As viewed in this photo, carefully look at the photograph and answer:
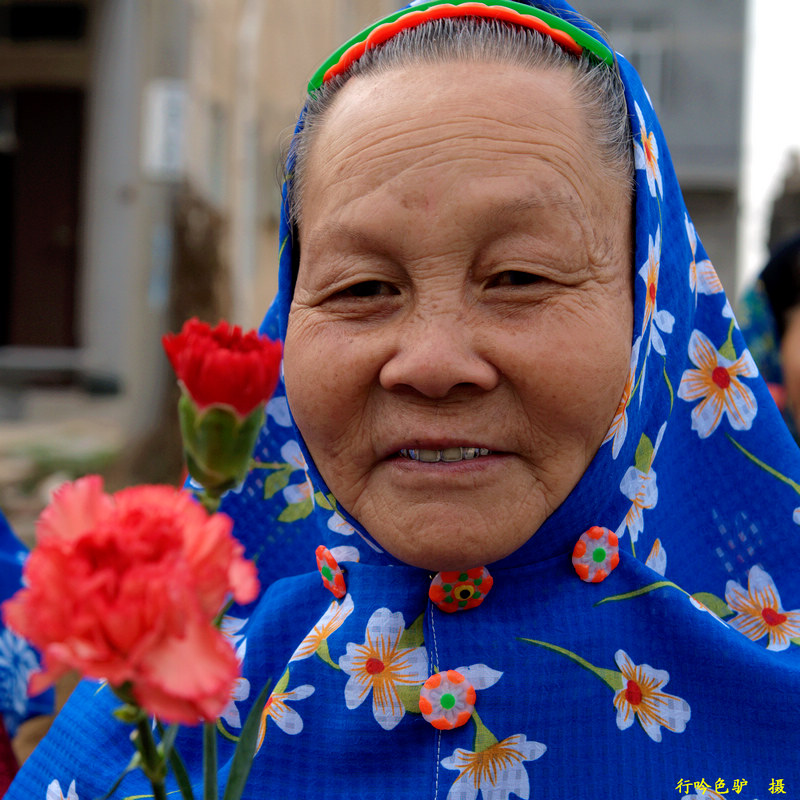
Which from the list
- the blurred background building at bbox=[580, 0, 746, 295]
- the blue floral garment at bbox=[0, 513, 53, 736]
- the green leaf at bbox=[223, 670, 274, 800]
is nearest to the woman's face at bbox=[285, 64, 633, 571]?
the green leaf at bbox=[223, 670, 274, 800]

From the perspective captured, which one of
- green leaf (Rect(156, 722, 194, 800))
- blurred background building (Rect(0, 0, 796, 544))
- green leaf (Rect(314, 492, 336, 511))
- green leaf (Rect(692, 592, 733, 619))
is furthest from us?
blurred background building (Rect(0, 0, 796, 544))

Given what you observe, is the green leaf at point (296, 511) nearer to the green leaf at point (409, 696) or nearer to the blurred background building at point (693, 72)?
the green leaf at point (409, 696)

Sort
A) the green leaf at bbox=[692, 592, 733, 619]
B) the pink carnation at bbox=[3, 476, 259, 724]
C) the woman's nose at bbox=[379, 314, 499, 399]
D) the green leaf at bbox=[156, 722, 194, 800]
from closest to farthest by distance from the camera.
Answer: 1. the pink carnation at bbox=[3, 476, 259, 724]
2. the green leaf at bbox=[156, 722, 194, 800]
3. the woman's nose at bbox=[379, 314, 499, 399]
4. the green leaf at bbox=[692, 592, 733, 619]

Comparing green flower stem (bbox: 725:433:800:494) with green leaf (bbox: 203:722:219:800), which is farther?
green flower stem (bbox: 725:433:800:494)

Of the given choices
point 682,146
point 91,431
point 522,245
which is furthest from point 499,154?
point 682,146

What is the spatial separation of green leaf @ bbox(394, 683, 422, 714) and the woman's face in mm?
198

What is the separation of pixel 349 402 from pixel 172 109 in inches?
282

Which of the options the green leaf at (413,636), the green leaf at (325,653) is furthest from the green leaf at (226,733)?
the green leaf at (413,636)

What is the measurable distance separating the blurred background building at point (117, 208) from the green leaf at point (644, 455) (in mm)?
4959

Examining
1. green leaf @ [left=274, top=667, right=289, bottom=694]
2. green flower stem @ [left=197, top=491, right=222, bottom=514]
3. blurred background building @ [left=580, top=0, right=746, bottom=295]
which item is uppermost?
blurred background building @ [left=580, top=0, right=746, bottom=295]

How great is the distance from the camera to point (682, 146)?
14.5 metres

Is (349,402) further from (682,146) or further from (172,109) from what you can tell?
(682,146)

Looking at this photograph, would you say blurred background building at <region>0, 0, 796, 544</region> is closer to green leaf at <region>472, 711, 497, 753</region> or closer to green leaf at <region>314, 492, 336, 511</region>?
green leaf at <region>314, 492, 336, 511</region>

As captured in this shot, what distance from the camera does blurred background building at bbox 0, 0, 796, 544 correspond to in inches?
280
